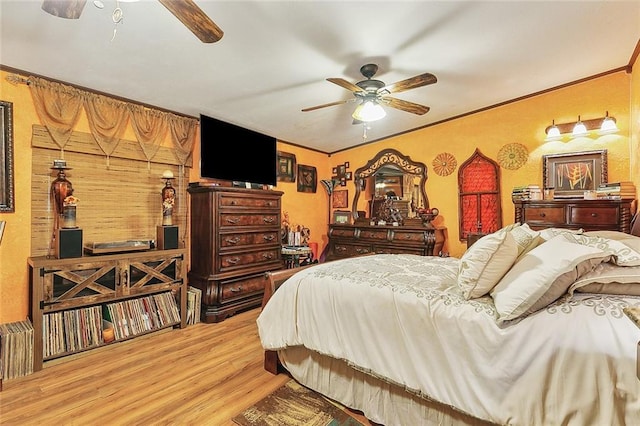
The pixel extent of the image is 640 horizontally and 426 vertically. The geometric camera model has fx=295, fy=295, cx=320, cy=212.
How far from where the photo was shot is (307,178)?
4.99m

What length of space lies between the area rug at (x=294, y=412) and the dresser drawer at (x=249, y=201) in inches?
79.6

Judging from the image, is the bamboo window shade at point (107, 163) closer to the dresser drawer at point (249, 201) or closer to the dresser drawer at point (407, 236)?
the dresser drawer at point (249, 201)

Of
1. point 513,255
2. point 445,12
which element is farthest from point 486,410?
point 445,12

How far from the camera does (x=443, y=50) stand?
Answer: 249cm

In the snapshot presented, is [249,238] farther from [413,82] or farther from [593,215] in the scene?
[593,215]

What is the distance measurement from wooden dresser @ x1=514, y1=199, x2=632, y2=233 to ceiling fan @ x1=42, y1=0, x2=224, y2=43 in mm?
3396

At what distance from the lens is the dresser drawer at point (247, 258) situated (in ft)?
10.7

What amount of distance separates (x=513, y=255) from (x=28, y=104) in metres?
3.63

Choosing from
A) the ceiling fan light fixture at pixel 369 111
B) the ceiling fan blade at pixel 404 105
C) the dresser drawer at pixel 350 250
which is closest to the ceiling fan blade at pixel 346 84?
the ceiling fan light fixture at pixel 369 111

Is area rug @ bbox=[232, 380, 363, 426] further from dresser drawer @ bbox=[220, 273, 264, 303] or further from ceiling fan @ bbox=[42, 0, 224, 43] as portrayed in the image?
ceiling fan @ bbox=[42, 0, 224, 43]

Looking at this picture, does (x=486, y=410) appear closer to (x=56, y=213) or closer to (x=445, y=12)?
(x=445, y=12)

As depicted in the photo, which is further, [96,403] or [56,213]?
[56,213]

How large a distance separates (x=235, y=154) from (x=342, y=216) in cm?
207

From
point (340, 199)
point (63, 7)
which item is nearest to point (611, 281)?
point (63, 7)
